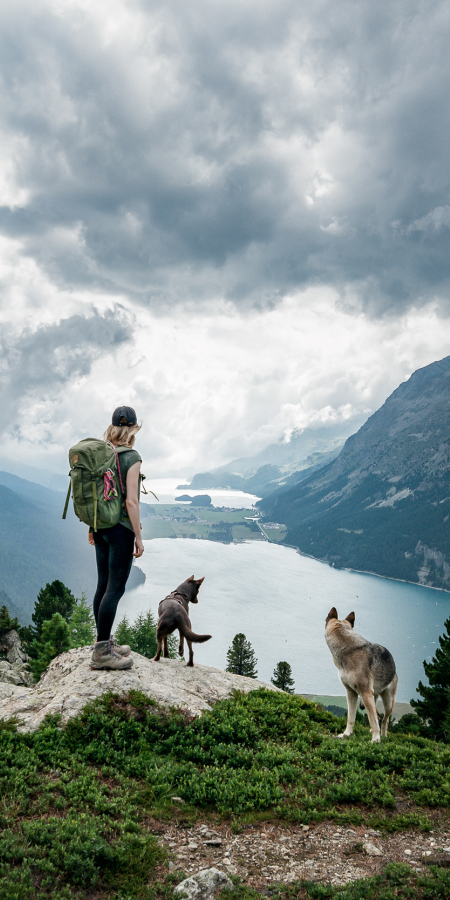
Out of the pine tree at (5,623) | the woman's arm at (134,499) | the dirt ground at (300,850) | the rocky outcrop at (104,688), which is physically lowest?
the pine tree at (5,623)

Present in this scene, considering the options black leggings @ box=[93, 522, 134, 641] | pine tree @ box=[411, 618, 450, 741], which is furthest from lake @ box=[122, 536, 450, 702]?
black leggings @ box=[93, 522, 134, 641]

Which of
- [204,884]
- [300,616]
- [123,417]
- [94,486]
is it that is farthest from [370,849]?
[300,616]

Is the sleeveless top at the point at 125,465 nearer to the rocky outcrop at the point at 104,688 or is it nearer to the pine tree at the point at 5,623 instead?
the rocky outcrop at the point at 104,688

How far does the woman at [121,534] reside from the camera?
6980mm

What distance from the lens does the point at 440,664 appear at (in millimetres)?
26719

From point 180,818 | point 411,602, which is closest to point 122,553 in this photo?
point 180,818

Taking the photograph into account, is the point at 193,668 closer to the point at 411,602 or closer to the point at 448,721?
the point at 448,721

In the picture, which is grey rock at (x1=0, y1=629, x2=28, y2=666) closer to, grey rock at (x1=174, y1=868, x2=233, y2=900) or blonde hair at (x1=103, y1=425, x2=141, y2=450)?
blonde hair at (x1=103, y1=425, x2=141, y2=450)

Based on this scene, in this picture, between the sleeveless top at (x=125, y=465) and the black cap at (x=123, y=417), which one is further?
the black cap at (x=123, y=417)

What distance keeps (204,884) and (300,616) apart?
493ft

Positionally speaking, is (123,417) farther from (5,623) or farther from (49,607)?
(49,607)

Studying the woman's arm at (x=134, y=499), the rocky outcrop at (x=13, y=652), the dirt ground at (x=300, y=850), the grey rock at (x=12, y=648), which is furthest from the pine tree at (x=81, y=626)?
the dirt ground at (x=300, y=850)

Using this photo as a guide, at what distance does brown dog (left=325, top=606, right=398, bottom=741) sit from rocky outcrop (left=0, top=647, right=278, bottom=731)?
7.65ft

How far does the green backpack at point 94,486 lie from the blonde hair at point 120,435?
0.49 meters
